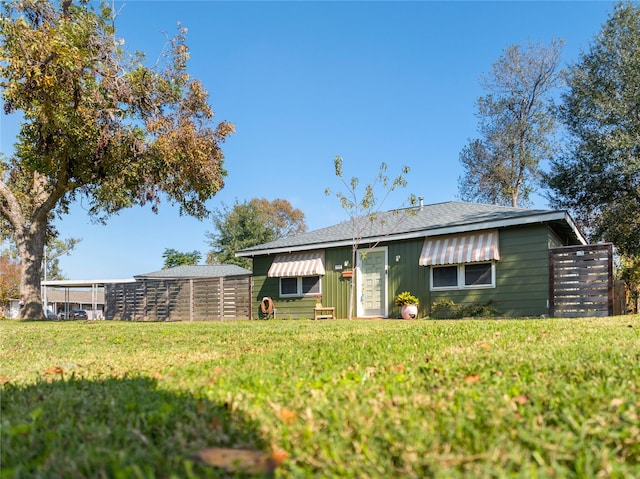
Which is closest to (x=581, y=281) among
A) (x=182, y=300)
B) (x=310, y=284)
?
(x=310, y=284)

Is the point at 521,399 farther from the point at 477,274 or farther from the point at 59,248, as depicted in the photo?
the point at 59,248

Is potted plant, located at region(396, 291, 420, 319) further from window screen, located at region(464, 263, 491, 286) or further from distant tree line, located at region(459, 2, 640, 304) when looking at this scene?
distant tree line, located at region(459, 2, 640, 304)

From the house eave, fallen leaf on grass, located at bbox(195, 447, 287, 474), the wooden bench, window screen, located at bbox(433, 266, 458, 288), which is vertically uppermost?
the house eave

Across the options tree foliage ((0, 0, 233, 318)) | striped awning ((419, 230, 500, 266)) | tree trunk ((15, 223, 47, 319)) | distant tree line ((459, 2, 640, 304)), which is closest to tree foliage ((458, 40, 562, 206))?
distant tree line ((459, 2, 640, 304))

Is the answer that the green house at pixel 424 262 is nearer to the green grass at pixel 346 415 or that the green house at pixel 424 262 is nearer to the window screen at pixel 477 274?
the window screen at pixel 477 274

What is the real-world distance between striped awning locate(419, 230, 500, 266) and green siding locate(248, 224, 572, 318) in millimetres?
312

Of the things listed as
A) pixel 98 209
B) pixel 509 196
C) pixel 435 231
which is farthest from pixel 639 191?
pixel 98 209

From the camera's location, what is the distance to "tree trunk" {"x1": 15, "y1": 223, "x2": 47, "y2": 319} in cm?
1436

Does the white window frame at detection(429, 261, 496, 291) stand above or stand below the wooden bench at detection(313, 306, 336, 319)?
above

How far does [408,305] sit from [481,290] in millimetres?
1947

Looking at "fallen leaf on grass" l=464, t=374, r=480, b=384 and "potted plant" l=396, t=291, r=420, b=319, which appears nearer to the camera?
"fallen leaf on grass" l=464, t=374, r=480, b=384

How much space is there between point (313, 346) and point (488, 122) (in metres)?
22.5

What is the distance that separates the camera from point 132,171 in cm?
1298

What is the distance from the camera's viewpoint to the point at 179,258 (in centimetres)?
3916
